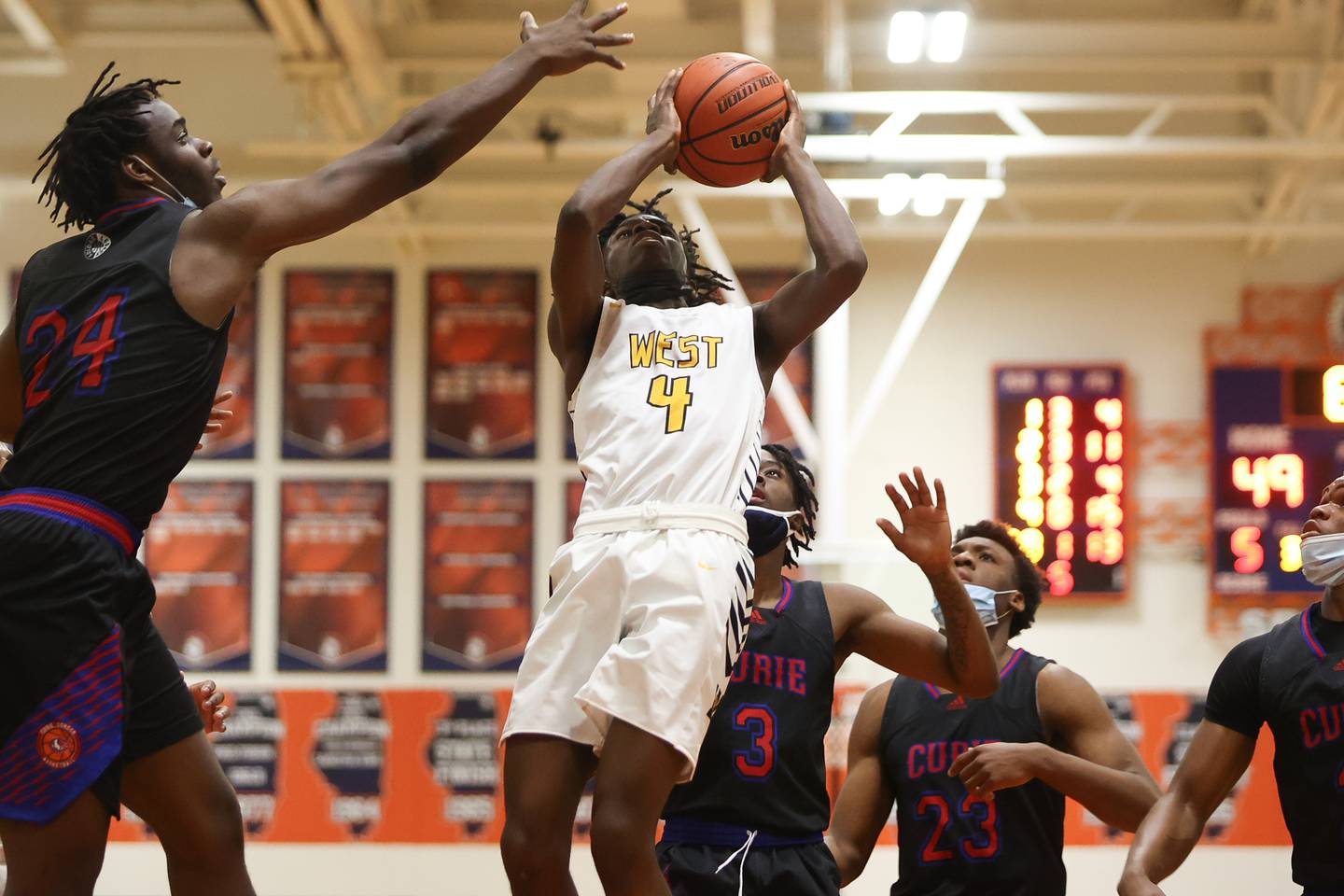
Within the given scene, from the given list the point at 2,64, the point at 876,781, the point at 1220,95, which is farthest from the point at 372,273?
the point at 876,781

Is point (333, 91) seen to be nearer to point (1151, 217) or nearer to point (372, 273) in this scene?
point (372, 273)

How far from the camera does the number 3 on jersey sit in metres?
3.73

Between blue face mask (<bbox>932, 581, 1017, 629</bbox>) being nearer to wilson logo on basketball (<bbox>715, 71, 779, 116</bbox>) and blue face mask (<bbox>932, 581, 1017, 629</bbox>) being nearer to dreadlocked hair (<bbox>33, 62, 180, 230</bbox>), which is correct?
wilson logo on basketball (<bbox>715, 71, 779, 116</bbox>)

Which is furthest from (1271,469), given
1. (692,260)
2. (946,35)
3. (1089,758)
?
(692,260)

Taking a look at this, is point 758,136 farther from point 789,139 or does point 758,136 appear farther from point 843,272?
point 843,272

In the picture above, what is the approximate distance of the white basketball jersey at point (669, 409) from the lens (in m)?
3.67

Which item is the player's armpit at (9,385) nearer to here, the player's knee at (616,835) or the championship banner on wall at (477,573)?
the player's knee at (616,835)

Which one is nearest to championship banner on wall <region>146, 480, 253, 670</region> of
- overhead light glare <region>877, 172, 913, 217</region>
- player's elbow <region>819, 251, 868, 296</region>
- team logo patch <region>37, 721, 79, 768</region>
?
overhead light glare <region>877, 172, 913, 217</region>

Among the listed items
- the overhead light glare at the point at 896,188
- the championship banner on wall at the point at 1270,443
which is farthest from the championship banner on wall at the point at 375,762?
the overhead light glare at the point at 896,188

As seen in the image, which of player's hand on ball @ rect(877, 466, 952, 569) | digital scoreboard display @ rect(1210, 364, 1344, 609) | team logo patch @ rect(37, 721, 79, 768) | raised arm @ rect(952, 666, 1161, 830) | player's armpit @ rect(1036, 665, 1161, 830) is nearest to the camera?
team logo patch @ rect(37, 721, 79, 768)

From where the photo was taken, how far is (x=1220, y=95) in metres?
12.2

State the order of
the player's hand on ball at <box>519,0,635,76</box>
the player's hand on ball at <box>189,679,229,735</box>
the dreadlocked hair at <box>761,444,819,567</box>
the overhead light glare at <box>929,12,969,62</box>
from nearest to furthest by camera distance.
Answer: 1. the player's hand on ball at <box>519,0,635,76</box>
2. the player's hand on ball at <box>189,679,229,735</box>
3. the dreadlocked hair at <box>761,444,819,567</box>
4. the overhead light glare at <box>929,12,969,62</box>

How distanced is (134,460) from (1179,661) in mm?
10356

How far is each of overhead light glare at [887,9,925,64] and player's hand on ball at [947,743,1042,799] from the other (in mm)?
6596
